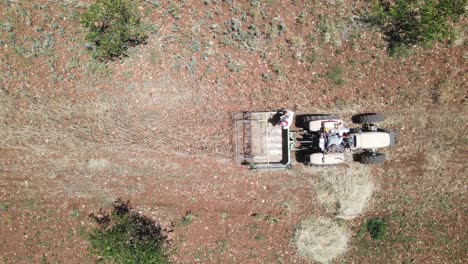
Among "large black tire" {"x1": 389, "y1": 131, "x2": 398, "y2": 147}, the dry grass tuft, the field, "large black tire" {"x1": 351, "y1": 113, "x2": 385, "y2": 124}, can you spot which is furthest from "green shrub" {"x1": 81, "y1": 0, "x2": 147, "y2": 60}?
"large black tire" {"x1": 389, "y1": 131, "x2": 398, "y2": 147}

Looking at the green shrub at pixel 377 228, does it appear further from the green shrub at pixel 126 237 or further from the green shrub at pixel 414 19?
the green shrub at pixel 126 237

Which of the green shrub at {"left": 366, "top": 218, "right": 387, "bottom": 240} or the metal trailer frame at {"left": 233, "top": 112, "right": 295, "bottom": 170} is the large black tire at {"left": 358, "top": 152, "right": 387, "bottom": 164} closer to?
the green shrub at {"left": 366, "top": 218, "right": 387, "bottom": 240}

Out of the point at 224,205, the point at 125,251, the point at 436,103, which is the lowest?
the point at 125,251

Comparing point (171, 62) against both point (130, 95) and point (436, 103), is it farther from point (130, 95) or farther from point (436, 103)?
point (436, 103)

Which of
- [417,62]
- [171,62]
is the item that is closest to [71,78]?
[171,62]

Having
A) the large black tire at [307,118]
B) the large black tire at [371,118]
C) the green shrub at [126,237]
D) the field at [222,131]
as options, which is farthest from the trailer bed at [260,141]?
the green shrub at [126,237]

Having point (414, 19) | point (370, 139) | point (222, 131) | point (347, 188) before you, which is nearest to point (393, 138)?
point (370, 139)
